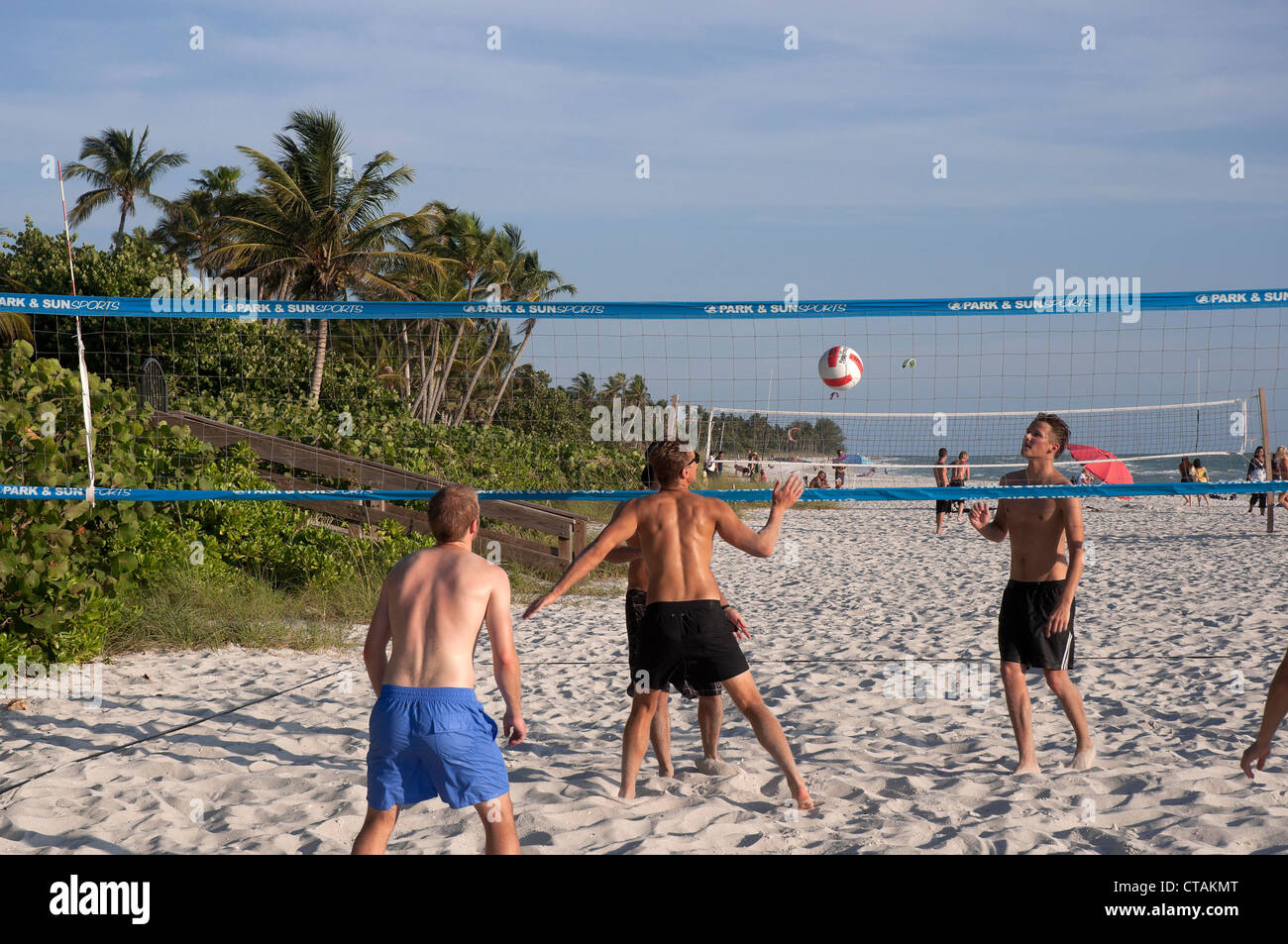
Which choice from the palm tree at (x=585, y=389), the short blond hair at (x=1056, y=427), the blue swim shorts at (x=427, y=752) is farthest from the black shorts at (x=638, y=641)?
the palm tree at (x=585, y=389)

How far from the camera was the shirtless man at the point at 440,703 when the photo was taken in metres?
2.72

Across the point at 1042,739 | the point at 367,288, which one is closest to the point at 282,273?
the point at 367,288

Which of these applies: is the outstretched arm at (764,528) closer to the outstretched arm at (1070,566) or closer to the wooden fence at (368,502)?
the outstretched arm at (1070,566)

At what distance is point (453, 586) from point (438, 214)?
87.4ft

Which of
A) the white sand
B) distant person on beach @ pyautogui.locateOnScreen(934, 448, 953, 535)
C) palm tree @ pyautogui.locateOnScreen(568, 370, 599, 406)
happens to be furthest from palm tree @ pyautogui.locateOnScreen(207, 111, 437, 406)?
the white sand

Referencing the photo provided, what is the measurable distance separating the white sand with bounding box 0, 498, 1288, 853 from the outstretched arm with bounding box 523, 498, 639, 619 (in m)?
0.83

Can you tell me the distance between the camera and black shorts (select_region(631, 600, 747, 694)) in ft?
12.2

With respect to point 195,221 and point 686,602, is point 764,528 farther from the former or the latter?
point 195,221

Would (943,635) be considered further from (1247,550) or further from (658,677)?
(1247,550)

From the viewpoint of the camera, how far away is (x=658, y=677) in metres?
3.73

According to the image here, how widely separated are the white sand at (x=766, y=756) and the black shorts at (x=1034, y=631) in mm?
458

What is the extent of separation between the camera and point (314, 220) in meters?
25.0

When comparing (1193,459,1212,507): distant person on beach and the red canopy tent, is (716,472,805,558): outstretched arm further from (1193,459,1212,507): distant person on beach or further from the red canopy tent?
(1193,459,1212,507): distant person on beach

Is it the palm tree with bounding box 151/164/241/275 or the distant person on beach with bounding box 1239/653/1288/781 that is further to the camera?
the palm tree with bounding box 151/164/241/275
